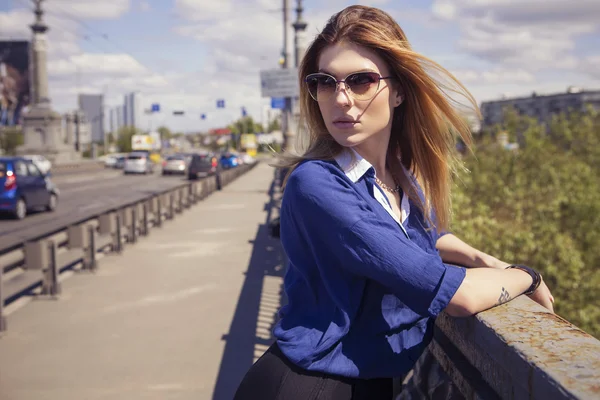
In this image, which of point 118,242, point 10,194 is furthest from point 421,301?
point 10,194

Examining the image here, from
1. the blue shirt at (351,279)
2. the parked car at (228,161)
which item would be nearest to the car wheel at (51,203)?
the blue shirt at (351,279)

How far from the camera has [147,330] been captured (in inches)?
283

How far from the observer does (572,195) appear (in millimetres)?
13008

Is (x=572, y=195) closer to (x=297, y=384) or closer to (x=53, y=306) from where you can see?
(x=53, y=306)

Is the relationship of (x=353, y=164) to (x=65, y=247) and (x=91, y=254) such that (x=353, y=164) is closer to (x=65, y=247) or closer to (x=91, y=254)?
(x=91, y=254)

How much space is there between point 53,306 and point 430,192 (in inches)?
271

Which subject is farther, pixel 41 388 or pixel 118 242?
pixel 118 242

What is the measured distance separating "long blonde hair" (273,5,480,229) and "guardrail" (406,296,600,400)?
A: 41 centimetres

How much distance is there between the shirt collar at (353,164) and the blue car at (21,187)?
63.2 feet

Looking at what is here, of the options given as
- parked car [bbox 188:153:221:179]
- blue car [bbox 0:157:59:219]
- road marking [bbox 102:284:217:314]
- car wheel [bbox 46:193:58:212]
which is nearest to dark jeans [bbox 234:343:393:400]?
road marking [bbox 102:284:217:314]

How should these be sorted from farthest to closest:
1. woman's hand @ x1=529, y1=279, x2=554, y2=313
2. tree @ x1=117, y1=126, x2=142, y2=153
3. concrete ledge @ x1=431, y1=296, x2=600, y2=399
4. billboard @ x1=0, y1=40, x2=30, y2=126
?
tree @ x1=117, y1=126, x2=142, y2=153, billboard @ x1=0, y1=40, x2=30, y2=126, woman's hand @ x1=529, y1=279, x2=554, y2=313, concrete ledge @ x1=431, y1=296, x2=600, y2=399

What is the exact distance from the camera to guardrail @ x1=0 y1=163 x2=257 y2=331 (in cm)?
791

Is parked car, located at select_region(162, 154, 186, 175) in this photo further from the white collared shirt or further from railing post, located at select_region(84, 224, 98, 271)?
the white collared shirt

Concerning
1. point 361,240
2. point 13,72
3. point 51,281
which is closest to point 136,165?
point 13,72
